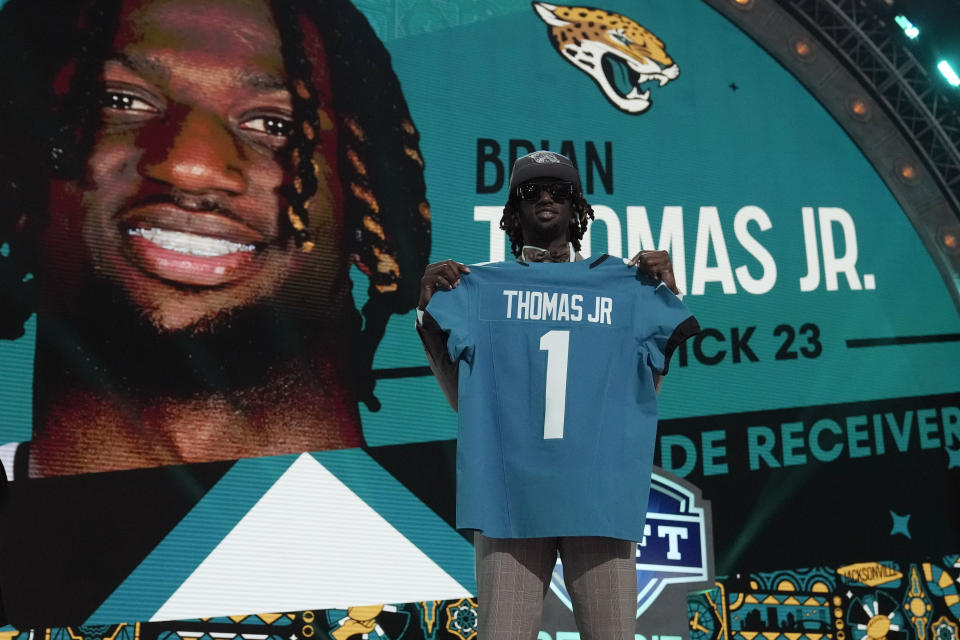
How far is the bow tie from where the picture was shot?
163 cm

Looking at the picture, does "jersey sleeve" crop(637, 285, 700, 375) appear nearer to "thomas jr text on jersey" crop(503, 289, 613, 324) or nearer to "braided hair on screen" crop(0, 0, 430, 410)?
"thomas jr text on jersey" crop(503, 289, 613, 324)

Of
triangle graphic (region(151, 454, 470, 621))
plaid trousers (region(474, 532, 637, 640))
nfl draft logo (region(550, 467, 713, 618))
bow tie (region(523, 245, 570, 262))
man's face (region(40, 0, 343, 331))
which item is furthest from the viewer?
man's face (region(40, 0, 343, 331))

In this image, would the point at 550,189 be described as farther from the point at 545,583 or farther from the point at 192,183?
the point at 192,183

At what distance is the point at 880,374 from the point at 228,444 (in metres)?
2.60

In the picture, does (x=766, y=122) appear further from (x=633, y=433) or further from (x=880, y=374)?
(x=633, y=433)

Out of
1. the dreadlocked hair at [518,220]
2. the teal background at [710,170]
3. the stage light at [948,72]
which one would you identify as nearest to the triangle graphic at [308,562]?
the teal background at [710,170]

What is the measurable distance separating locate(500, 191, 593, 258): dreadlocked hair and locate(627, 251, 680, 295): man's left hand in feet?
0.47

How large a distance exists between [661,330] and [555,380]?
203 millimetres

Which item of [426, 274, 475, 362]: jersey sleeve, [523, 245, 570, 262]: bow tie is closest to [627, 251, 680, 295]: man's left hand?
[523, 245, 570, 262]: bow tie

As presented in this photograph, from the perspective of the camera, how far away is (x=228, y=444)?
3.42 meters

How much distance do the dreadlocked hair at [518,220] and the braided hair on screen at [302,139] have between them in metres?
1.95

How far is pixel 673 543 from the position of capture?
105 inches

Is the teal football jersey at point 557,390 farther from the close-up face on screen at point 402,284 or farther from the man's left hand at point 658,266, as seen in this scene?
the close-up face on screen at point 402,284

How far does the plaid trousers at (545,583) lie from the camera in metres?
1.39
